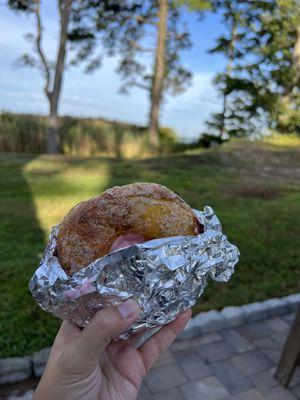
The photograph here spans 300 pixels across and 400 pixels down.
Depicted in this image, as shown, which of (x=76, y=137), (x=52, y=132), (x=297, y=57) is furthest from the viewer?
(x=297, y=57)

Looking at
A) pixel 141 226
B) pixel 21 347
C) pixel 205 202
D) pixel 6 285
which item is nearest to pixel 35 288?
pixel 141 226

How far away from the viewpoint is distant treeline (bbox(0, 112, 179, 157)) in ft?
40.6

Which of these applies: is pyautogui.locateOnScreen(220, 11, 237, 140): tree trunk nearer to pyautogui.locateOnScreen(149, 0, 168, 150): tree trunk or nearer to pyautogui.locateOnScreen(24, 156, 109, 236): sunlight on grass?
pyautogui.locateOnScreen(149, 0, 168, 150): tree trunk

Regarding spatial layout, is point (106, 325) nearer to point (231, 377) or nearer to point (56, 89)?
point (231, 377)

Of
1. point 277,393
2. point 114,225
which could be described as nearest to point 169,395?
point 277,393

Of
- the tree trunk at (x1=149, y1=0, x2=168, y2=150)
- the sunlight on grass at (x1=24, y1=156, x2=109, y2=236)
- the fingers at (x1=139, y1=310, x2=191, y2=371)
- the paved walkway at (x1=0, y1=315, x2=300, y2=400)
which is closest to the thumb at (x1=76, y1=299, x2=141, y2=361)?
the fingers at (x1=139, y1=310, x2=191, y2=371)

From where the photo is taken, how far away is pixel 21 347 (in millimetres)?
2395

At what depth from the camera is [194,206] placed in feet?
17.2

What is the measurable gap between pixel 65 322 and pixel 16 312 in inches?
64.2

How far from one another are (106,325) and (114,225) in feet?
0.91

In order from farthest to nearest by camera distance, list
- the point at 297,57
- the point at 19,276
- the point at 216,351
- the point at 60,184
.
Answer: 1. the point at 297,57
2. the point at 60,184
3. the point at 19,276
4. the point at 216,351

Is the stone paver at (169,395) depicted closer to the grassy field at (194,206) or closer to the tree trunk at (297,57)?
the grassy field at (194,206)

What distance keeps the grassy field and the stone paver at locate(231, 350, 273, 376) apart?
0.46 metres

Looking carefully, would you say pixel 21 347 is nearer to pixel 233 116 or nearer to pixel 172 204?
pixel 172 204
